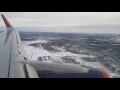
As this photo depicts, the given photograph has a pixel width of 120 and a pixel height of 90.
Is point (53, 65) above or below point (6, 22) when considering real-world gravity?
below

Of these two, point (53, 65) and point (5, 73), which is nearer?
point (5, 73)

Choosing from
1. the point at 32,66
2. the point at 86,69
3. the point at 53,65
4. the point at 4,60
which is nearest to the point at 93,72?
the point at 86,69

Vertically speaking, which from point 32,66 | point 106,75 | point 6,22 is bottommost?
point 106,75
